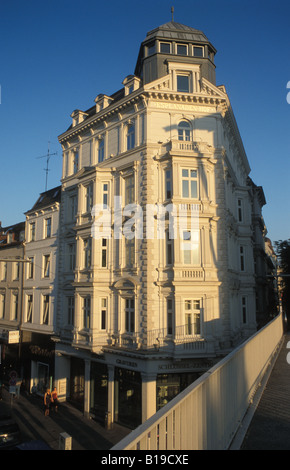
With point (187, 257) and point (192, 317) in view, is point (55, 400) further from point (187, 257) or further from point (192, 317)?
point (187, 257)

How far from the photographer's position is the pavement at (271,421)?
4.83 meters

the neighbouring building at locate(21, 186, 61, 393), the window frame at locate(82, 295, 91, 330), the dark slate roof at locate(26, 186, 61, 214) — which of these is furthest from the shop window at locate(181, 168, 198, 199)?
the dark slate roof at locate(26, 186, 61, 214)

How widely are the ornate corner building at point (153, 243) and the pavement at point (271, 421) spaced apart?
35.5 ft

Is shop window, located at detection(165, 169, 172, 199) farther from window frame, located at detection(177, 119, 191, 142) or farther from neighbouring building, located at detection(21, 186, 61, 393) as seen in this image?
neighbouring building, located at detection(21, 186, 61, 393)

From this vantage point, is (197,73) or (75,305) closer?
(197,73)

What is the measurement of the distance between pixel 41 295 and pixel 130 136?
1583cm

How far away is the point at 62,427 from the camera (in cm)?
2045

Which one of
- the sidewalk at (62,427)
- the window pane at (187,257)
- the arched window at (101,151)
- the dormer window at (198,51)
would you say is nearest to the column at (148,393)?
the sidewalk at (62,427)

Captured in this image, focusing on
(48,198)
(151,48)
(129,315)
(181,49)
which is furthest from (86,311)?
(181,49)

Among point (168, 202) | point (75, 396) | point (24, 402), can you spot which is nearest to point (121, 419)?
point (75, 396)

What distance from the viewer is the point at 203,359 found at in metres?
18.7
